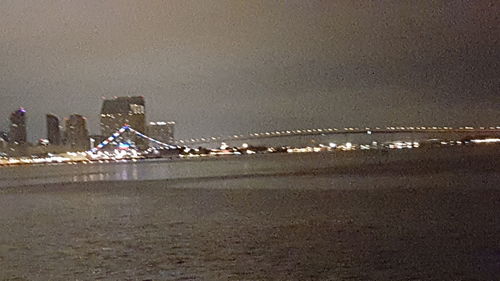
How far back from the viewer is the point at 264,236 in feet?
55.9

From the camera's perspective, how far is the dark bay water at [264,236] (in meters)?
12.8

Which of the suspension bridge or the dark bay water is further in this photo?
the suspension bridge

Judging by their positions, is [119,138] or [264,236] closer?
[264,236]

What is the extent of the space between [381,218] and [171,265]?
26.4 feet

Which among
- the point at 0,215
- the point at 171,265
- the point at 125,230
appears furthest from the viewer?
the point at 0,215

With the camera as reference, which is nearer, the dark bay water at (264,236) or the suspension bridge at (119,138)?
the dark bay water at (264,236)

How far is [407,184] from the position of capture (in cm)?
3344

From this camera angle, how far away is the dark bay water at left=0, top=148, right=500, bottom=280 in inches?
505

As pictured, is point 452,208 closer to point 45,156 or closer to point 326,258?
point 326,258

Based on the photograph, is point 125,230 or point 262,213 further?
point 262,213

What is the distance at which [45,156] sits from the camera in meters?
113

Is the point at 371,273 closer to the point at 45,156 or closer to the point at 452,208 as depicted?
the point at 452,208

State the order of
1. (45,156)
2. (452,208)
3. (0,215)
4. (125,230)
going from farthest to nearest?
(45,156) < (0,215) < (452,208) < (125,230)

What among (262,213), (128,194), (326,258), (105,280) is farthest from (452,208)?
(128,194)
